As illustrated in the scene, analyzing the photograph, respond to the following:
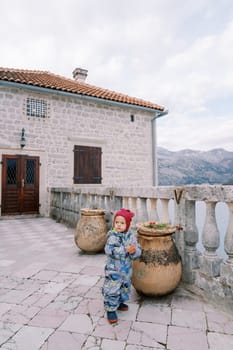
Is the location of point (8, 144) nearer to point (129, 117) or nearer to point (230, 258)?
point (129, 117)

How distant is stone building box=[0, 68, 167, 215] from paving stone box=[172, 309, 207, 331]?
7.64 meters

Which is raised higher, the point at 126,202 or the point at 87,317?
the point at 126,202

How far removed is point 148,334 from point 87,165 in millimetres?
8468

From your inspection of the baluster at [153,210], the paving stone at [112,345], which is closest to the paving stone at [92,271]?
the baluster at [153,210]

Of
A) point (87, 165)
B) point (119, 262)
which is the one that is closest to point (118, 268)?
point (119, 262)

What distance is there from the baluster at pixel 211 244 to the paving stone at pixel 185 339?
0.68m

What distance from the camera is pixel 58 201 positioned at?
320 inches

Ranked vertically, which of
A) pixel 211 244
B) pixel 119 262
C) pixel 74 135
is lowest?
pixel 119 262

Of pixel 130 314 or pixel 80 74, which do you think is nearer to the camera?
pixel 130 314

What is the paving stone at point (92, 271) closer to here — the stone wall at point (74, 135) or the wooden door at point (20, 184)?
the wooden door at point (20, 184)

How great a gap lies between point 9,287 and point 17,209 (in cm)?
621

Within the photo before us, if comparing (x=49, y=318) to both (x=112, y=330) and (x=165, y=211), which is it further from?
(x=165, y=211)

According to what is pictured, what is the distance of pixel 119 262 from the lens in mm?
2188

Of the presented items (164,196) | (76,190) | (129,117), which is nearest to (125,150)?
(129,117)
